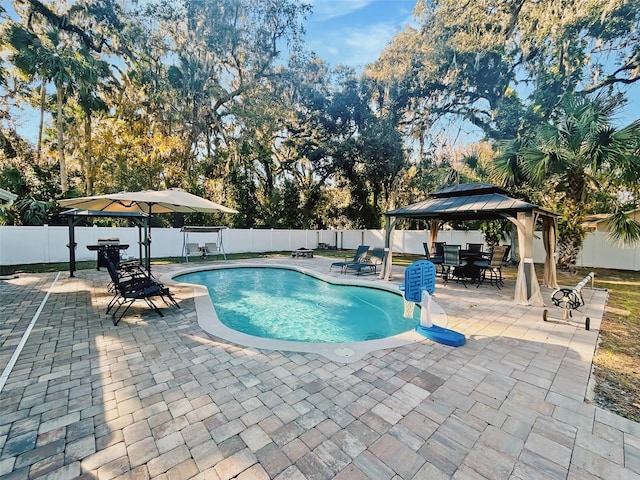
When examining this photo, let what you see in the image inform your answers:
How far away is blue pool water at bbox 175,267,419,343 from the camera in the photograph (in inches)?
214

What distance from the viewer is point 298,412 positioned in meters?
2.42

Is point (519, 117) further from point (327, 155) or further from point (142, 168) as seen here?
point (142, 168)

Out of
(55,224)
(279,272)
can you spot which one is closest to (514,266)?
(279,272)

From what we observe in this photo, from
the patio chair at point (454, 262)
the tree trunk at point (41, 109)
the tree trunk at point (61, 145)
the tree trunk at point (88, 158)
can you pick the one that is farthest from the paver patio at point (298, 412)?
the tree trunk at point (41, 109)

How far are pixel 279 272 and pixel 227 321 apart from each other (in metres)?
5.74

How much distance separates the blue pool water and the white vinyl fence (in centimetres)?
499

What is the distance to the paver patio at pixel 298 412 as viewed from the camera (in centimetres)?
190

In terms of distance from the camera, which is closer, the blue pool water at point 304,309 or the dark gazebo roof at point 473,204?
the blue pool water at point 304,309

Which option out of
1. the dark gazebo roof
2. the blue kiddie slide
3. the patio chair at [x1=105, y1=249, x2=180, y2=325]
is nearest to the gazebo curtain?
the dark gazebo roof

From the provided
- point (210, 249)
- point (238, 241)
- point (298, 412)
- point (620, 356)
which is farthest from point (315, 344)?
point (238, 241)

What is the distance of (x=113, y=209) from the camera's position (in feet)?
26.8

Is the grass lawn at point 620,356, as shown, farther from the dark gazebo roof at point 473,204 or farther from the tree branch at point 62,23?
the tree branch at point 62,23

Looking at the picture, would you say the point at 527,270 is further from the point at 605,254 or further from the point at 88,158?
the point at 88,158

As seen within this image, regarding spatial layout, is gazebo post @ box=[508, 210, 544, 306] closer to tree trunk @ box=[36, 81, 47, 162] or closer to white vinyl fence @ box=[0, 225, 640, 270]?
white vinyl fence @ box=[0, 225, 640, 270]
